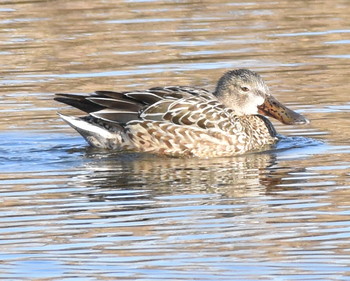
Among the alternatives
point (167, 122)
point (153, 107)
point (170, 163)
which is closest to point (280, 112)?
point (167, 122)

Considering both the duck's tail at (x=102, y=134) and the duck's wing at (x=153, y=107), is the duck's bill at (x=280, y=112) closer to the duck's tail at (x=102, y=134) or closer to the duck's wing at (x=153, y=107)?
the duck's wing at (x=153, y=107)

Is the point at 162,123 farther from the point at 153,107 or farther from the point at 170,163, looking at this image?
the point at 170,163

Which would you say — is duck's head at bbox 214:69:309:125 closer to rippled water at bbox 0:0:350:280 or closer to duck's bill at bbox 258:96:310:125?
duck's bill at bbox 258:96:310:125

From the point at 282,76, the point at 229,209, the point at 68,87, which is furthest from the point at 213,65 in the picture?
the point at 229,209

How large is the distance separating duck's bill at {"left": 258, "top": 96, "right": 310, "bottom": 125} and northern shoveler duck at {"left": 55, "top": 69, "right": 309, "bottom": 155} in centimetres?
10

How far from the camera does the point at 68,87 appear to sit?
1539cm

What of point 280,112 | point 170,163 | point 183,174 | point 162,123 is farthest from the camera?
point 280,112

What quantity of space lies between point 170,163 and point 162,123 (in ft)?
1.85

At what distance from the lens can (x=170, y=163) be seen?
479 inches

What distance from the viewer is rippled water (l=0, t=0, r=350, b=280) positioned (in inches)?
333

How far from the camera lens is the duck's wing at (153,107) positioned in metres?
12.5

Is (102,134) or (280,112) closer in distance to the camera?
(102,134)

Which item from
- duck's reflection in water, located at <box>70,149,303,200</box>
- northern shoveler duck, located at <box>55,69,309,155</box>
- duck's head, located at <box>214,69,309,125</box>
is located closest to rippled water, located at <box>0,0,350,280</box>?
duck's reflection in water, located at <box>70,149,303,200</box>

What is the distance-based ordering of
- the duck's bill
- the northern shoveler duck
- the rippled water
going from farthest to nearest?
the duck's bill, the northern shoveler duck, the rippled water
